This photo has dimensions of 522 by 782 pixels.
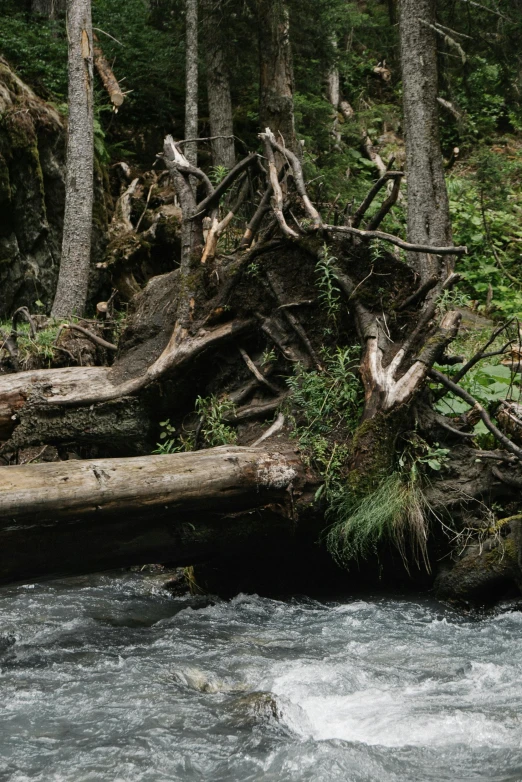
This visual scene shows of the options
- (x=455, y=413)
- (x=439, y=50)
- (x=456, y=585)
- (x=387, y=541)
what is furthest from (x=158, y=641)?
(x=439, y=50)

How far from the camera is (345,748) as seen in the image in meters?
3.67

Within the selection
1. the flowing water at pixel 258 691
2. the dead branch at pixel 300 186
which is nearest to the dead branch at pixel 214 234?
the dead branch at pixel 300 186

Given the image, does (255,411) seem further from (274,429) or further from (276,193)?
(276,193)

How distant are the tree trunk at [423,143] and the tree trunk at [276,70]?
95.8 inches

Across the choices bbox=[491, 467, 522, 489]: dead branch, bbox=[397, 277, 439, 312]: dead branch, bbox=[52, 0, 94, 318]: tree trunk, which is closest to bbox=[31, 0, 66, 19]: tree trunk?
bbox=[52, 0, 94, 318]: tree trunk

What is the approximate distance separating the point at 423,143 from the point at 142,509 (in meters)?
7.12

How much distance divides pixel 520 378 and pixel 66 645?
459cm

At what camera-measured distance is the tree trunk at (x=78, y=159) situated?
38.9ft

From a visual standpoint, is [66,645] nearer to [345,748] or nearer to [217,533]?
[217,533]

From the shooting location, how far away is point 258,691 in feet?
14.2

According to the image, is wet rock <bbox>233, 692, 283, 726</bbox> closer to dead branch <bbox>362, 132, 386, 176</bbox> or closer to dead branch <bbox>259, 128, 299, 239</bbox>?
dead branch <bbox>259, 128, 299, 239</bbox>

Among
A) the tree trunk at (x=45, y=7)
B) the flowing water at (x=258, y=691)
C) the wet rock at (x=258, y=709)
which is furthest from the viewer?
the tree trunk at (x=45, y=7)

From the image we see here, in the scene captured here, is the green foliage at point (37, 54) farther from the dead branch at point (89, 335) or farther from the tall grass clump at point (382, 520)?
the tall grass clump at point (382, 520)

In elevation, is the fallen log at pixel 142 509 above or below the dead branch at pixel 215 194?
below
